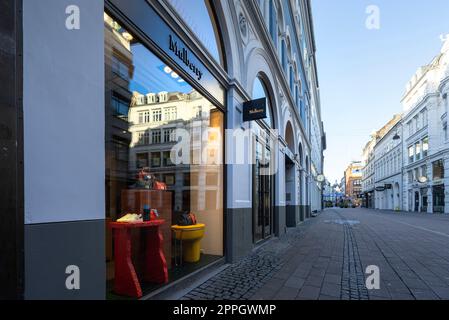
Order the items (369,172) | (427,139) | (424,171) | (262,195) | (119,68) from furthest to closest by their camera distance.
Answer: (369,172) → (424,171) → (427,139) → (262,195) → (119,68)

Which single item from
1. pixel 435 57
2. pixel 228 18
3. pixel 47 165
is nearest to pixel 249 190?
pixel 228 18

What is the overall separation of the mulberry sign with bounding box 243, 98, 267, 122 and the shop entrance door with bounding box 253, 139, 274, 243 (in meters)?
1.78

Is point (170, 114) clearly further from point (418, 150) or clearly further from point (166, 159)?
point (418, 150)

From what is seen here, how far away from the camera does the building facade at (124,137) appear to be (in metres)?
2.34

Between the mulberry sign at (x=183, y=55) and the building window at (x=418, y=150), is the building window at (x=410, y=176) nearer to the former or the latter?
the building window at (x=418, y=150)

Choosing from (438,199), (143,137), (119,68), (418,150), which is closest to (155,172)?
(143,137)

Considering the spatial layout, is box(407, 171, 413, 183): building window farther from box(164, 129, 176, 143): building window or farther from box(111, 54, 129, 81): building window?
box(111, 54, 129, 81): building window

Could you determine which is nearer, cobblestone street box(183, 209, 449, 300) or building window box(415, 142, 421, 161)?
cobblestone street box(183, 209, 449, 300)

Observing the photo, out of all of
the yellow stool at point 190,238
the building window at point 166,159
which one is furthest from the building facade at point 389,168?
the yellow stool at point 190,238

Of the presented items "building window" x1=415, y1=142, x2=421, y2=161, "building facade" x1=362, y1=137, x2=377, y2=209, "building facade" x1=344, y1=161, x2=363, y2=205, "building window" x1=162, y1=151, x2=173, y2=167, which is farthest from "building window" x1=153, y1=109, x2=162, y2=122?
"building facade" x1=344, y1=161, x2=363, y2=205

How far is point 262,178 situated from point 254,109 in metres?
3.36

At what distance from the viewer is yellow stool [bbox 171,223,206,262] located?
579cm

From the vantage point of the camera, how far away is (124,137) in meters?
6.34
